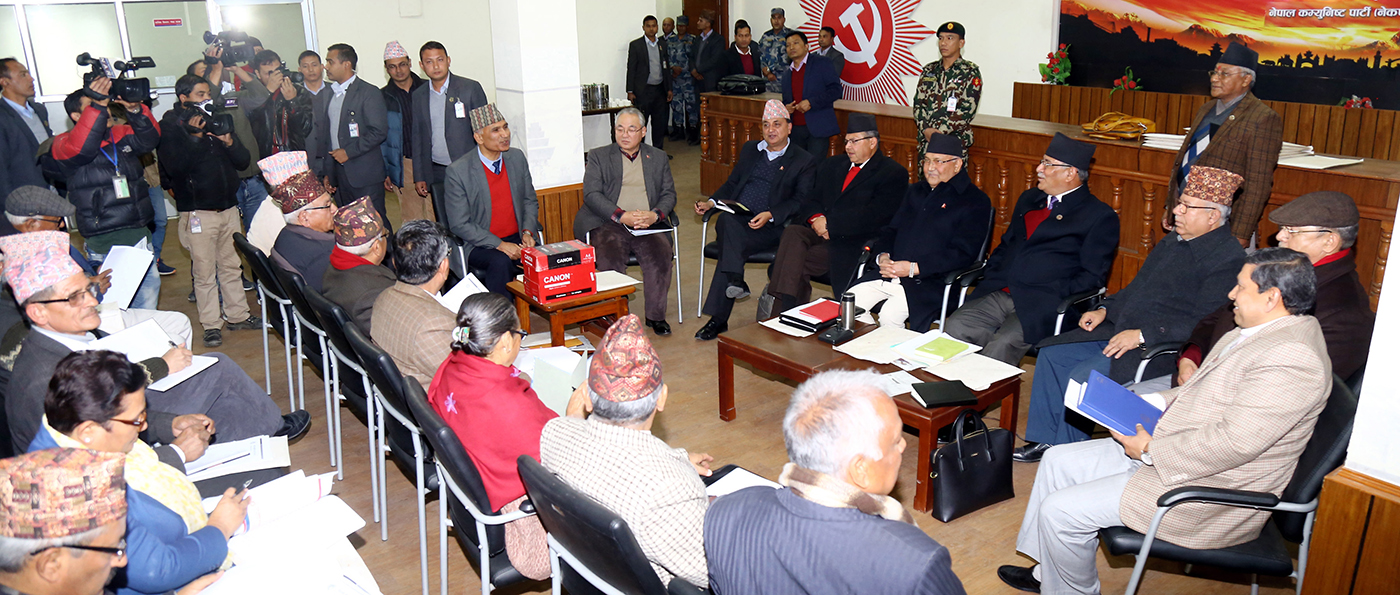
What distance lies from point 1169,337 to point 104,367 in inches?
137

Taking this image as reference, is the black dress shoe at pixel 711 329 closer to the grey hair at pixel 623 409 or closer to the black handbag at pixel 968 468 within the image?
the black handbag at pixel 968 468

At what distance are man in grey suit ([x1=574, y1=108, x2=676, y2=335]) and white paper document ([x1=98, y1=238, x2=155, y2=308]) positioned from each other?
7.35 feet

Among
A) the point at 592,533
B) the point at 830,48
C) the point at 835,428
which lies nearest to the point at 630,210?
the point at 592,533

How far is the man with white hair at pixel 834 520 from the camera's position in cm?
160

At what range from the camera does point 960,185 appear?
460cm

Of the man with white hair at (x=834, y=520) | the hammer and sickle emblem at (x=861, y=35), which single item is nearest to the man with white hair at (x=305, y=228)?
the man with white hair at (x=834, y=520)

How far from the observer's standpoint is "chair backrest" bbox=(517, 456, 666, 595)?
1.77 meters

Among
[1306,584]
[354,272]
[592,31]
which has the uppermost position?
[592,31]

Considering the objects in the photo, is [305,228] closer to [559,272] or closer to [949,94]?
[559,272]

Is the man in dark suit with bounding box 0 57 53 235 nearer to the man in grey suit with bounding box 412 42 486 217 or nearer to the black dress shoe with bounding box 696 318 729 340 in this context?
the man in grey suit with bounding box 412 42 486 217

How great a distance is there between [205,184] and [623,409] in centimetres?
410

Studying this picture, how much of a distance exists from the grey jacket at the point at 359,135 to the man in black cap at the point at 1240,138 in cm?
478

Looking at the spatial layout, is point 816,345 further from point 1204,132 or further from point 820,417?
point 1204,132

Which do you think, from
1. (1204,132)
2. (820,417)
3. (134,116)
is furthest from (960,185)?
(134,116)
